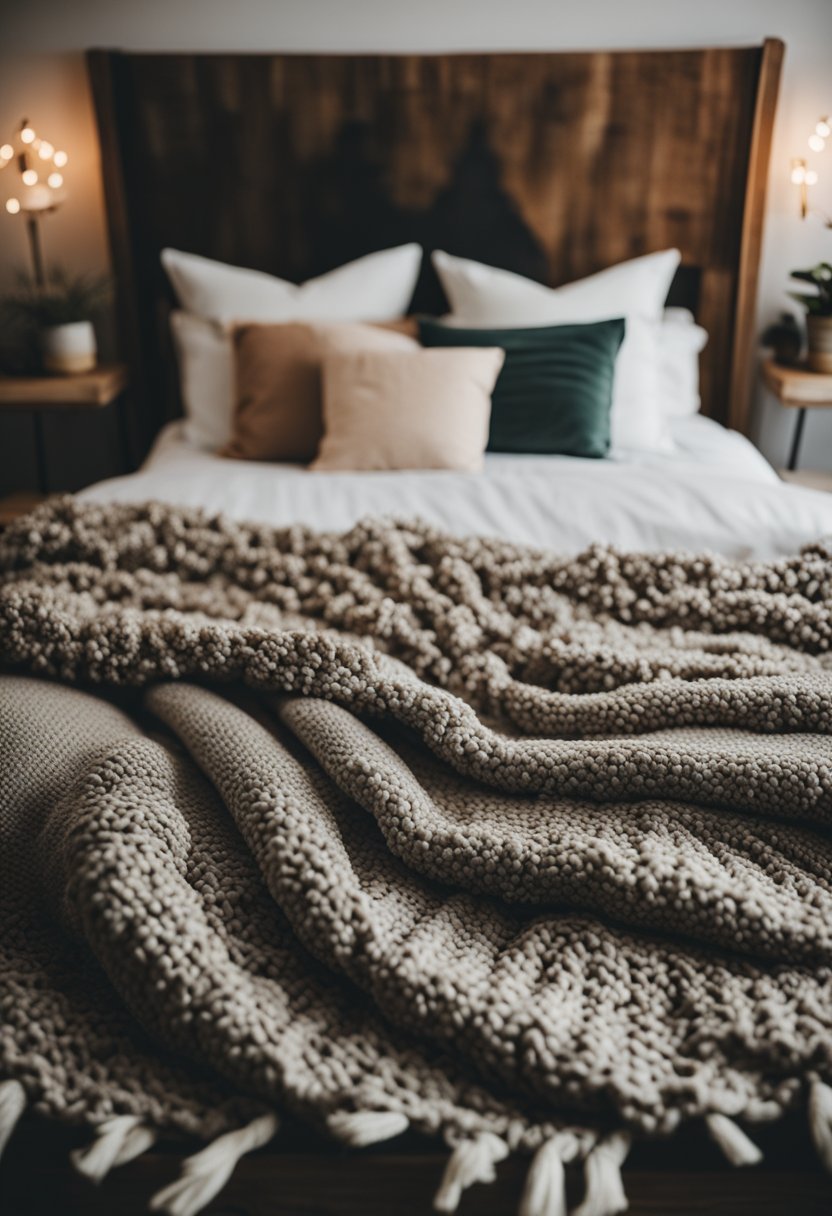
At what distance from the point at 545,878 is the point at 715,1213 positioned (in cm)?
27

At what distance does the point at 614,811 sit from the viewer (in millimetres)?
948

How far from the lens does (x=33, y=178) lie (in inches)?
106

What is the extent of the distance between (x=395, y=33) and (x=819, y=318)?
1.37 m

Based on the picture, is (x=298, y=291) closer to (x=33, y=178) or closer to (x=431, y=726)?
(x=33, y=178)

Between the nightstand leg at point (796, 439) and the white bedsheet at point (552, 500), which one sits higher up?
the white bedsheet at point (552, 500)

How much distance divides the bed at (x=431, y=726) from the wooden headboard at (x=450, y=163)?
0.05 ft

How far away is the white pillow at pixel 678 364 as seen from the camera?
2570 mm

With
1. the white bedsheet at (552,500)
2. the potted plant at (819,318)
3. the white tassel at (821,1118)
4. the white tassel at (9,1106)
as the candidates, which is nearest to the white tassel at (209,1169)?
the white tassel at (9,1106)

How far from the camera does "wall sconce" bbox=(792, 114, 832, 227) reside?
266 centimetres

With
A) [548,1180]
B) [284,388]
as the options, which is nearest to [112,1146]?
[548,1180]

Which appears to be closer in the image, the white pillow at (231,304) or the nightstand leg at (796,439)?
the white pillow at (231,304)

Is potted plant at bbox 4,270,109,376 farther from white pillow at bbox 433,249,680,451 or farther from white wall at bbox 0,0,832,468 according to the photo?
white pillow at bbox 433,249,680,451

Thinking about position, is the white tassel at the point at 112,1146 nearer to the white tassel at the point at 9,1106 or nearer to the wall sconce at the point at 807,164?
the white tassel at the point at 9,1106

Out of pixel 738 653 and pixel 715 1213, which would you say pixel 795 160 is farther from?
pixel 715 1213
